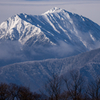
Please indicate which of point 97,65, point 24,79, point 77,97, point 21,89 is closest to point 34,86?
point 24,79

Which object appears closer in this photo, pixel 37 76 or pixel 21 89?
pixel 21 89

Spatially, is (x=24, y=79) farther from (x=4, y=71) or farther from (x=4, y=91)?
(x=4, y=91)

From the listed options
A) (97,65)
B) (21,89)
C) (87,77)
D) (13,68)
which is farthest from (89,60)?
(21,89)

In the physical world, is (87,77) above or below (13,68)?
below

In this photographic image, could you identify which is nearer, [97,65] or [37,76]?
[97,65]

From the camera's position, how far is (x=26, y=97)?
179 ft

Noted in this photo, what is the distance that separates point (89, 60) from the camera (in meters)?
196

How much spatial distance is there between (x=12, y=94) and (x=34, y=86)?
119829mm

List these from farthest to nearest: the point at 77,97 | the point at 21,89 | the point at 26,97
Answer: the point at 21,89
the point at 26,97
the point at 77,97

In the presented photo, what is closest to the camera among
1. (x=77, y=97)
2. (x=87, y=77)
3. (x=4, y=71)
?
(x=77, y=97)

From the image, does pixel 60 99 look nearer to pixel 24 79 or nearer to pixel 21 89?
pixel 21 89

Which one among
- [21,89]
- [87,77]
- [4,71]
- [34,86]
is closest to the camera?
[21,89]

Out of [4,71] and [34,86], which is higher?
[4,71]

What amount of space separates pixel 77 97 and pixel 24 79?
136774 millimetres
